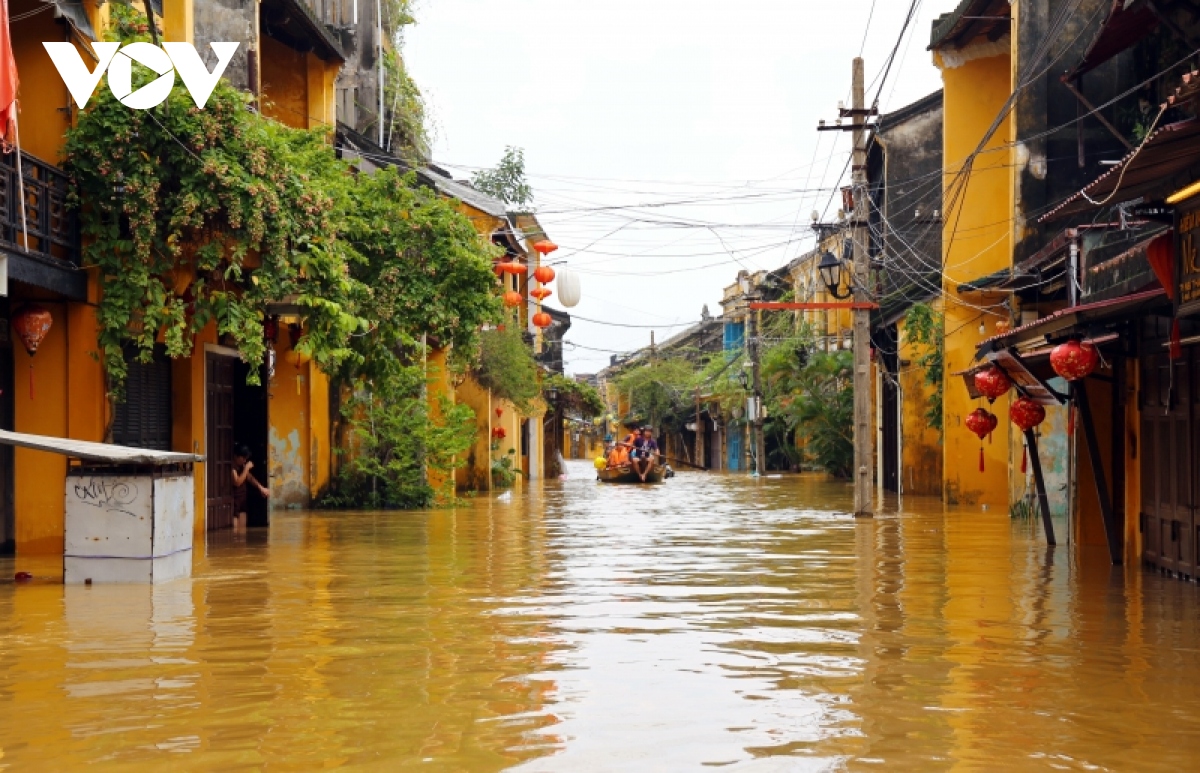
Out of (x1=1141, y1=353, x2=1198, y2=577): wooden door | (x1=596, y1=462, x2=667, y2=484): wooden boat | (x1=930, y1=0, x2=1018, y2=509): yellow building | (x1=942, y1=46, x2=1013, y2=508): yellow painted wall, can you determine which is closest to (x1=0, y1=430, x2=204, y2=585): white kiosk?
(x1=1141, y1=353, x2=1198, y2=577): wooden door

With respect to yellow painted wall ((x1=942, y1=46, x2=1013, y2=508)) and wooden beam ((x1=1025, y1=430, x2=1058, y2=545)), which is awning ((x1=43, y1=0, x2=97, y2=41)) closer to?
→ wooden beam ((x1=1025, y1=430, x2=1058, y2=545))

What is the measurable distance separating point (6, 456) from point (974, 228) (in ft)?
65.3

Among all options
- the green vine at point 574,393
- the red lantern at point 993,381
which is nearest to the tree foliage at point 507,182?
the green vine at point 574,393

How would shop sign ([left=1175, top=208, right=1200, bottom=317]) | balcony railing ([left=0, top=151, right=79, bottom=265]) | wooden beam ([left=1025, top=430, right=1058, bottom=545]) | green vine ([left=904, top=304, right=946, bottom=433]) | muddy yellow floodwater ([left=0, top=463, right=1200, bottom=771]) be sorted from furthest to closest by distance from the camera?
green vine ([left=904, top=304, right=946, bottom=433]) → wooden beam ([left=1025, top=430, right=1058, bottom=545]) → balcony railing ([left=0, top=151, right=79, bottom=265]) → shop sign ([left=1175, top=208, right=1200, bottom=317]) → muddy yellow floodwater ([left=0, top=463, right=1200, bottom=771])

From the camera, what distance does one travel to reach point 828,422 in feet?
146

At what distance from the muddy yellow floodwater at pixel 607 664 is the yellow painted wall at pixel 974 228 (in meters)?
12.6

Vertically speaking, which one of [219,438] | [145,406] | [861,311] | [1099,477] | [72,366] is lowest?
[1099,477]

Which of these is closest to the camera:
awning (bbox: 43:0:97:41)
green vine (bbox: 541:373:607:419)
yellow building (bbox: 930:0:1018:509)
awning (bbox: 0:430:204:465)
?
awning (bbox: 0:430:204:465)

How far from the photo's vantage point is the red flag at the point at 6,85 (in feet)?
46.3

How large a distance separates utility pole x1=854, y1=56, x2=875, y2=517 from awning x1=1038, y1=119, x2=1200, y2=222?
42.9 ft

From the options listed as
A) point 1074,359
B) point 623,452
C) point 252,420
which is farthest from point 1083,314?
point 623,452

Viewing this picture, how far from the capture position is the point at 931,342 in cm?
3331

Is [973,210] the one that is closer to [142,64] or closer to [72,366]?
[142,64]

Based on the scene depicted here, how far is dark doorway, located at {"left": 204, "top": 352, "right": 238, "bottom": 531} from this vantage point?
21.8 metres
